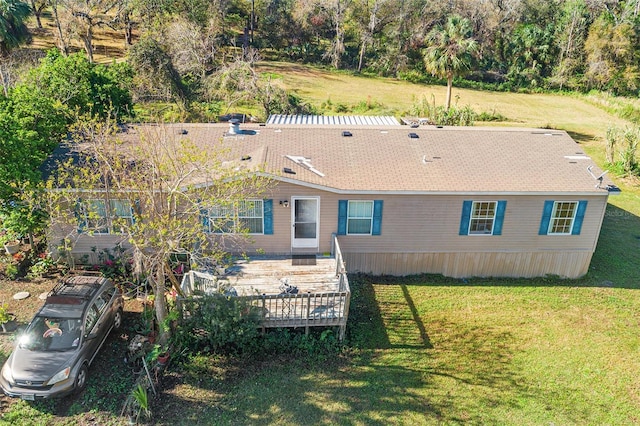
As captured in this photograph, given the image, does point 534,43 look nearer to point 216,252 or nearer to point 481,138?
point 481,138

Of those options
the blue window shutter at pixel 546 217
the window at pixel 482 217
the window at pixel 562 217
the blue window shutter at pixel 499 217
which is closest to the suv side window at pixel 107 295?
the window at pixel 482 217

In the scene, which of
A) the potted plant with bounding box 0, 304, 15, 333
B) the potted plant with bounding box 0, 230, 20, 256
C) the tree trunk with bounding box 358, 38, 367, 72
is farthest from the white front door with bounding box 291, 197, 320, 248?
the tree trunk with bounding box 358, 38, 367, 72

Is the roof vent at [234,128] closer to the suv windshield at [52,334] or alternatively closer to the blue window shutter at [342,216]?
the blue window shutter at [342,216]

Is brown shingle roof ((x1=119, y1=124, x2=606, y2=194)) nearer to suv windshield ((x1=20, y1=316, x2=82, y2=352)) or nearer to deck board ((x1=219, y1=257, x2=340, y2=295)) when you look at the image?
deck board ((x1=219, y1=257, x2=340, y2=295))

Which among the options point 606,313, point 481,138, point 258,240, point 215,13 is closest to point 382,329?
point 258,240

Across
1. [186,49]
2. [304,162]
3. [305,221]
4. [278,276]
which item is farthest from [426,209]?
[186,49]

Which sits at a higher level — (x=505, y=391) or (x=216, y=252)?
(x=216, y=252)
